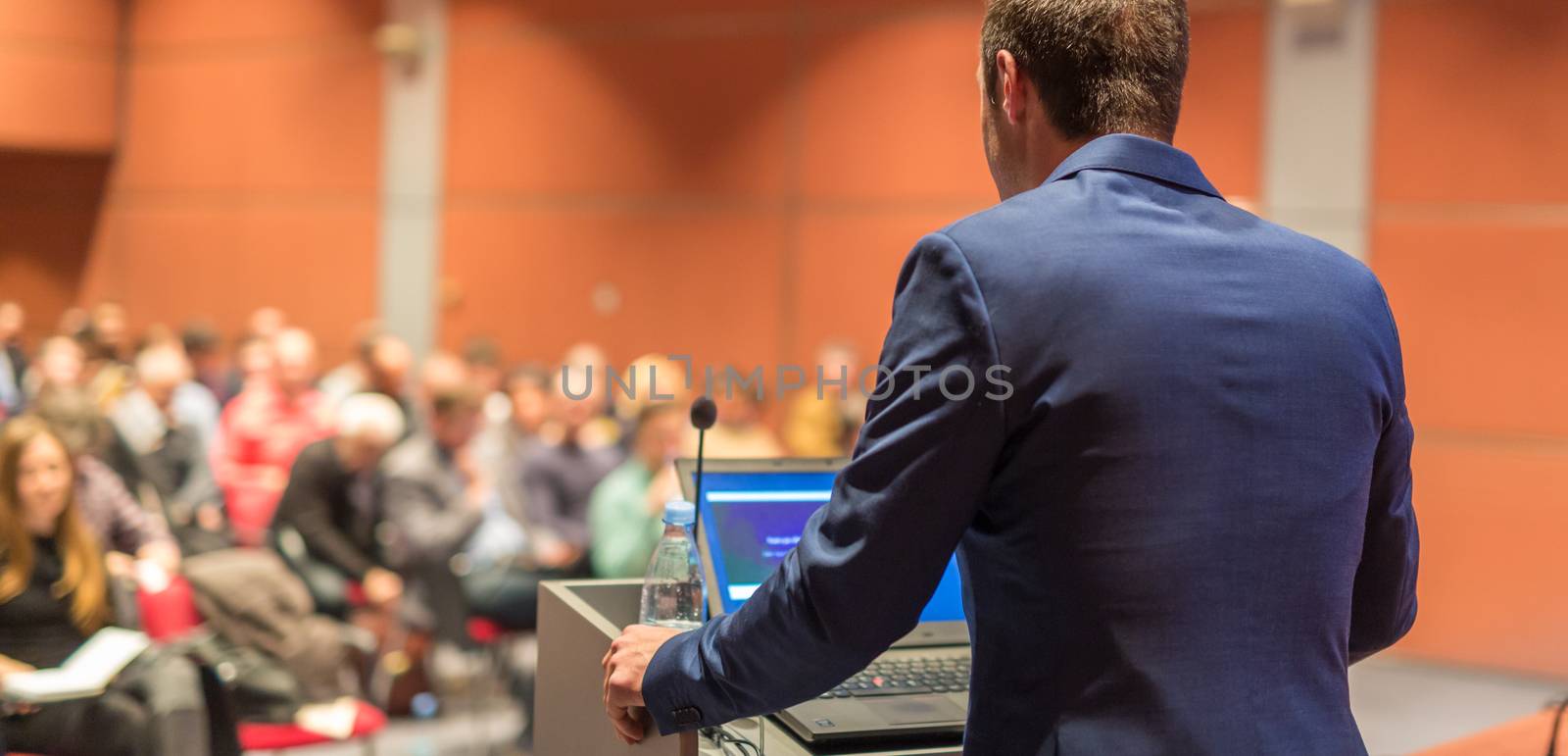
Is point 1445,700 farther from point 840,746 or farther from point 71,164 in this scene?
point 71,164

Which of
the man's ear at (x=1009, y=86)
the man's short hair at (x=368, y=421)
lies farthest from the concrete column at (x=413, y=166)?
the man's ear at (x=1009, y=86)

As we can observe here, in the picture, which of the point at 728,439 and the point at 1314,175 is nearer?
the point at 728,439

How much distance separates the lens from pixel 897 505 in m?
1.08

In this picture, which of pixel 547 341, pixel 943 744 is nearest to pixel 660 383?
pixel 547 341

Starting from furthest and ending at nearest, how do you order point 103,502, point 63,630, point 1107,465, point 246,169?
point 246,169 < point 103,502 < point 63,630 < point 1107,465

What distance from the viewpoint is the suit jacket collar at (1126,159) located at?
1152 millimetres

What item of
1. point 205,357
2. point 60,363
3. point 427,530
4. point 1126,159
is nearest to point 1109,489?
point 1126,159

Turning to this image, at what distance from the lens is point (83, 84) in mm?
10789

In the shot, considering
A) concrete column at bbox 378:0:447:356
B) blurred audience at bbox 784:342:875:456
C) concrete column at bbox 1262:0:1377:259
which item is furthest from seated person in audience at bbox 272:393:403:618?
concrete column at bbox 378:0:447:356

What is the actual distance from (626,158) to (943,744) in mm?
7235

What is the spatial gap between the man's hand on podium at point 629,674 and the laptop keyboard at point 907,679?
1.23 ft

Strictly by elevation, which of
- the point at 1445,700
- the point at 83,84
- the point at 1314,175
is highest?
the point at 83,84

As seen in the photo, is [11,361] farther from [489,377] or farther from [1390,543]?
[1390,543]

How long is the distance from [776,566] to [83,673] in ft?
7.21
